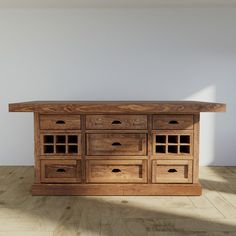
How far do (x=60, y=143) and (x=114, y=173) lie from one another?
1.80 feet

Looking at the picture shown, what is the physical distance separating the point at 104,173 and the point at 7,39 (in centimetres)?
225

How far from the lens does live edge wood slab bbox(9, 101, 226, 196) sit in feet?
9.77

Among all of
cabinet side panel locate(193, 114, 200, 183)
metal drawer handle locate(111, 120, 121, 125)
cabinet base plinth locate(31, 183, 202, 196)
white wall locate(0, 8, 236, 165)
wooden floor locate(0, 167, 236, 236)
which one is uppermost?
white wall locate(0, 8, 236, 165)

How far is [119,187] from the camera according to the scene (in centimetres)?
300

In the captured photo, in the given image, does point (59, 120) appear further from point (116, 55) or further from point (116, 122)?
point (116, 55)

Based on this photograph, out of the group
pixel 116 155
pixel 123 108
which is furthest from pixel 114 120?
pixel 116 155

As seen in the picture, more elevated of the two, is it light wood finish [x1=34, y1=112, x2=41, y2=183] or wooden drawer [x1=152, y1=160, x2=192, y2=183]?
light wood finish [x1=34, y1=112, x2=41, y2=183]

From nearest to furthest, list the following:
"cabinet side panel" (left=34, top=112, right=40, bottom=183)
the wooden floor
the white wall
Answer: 1. the wooden floor
2. "cabinet side panel" (left=34, top=112, right=40, bottom=183)
3. the white wall

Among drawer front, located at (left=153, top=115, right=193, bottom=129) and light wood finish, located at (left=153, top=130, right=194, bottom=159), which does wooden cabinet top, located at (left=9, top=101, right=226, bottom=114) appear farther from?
light wood finish, located at (left=153, top=130, right=194, bottom=159)

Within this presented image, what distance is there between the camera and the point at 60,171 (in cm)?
304

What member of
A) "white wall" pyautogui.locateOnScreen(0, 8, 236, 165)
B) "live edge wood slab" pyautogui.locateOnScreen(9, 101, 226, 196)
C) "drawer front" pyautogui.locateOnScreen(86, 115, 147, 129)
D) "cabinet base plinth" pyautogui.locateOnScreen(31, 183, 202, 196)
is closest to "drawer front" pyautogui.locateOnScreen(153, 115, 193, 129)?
"live edge wood slab" pyautogui.locateOnScreen(9, 101, 226, 196)

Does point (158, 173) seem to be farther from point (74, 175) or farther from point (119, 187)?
point (74, 175)

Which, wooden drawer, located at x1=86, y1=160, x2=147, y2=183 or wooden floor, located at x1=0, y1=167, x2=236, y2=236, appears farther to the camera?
wooden drawer, located at x1=86, y1=160, x2=147, y2=183

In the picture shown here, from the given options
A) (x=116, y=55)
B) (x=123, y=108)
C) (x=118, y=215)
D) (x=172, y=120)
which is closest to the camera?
(x=118, y=215)
